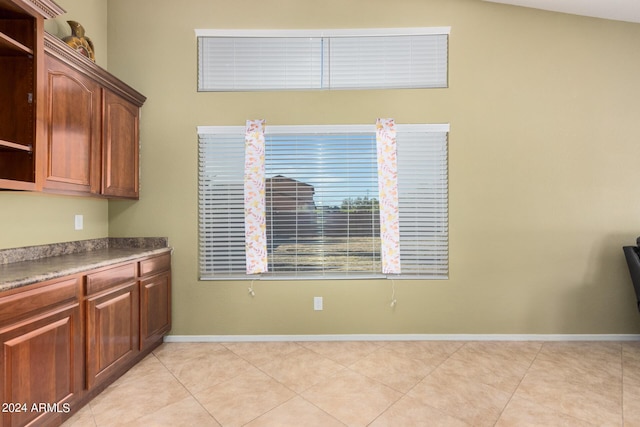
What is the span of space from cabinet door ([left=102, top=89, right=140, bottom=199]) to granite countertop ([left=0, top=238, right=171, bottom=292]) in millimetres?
501

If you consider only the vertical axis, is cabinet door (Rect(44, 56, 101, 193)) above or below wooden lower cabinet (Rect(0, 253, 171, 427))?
above

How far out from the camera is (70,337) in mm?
1751

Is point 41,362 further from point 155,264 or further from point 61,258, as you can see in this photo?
point 155,264

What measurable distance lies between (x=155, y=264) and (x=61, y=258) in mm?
637

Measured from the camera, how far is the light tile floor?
180 cm

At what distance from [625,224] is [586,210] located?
0.40 m

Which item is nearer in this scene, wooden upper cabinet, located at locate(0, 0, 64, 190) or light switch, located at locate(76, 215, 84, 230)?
wooden upper cabinet, located at locate(0, 0, 64, 190)

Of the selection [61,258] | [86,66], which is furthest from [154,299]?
[86,66]

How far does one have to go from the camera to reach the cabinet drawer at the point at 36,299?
1.39 m

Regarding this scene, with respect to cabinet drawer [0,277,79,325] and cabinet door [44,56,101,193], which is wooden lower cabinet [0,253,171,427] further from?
cabinet door [44,56,101,193]

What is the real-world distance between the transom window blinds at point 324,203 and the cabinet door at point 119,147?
0.59m

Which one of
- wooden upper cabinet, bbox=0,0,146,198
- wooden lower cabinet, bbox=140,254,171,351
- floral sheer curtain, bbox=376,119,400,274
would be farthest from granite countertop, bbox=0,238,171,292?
floral sheer curtain, bbox=376,119,400,274

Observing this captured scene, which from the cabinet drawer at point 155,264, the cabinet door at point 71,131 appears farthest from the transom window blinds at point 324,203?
the cabinet door at point 71,131

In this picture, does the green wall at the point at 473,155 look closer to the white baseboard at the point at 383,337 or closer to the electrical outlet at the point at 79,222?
the white baseboard at the point at 383,337
